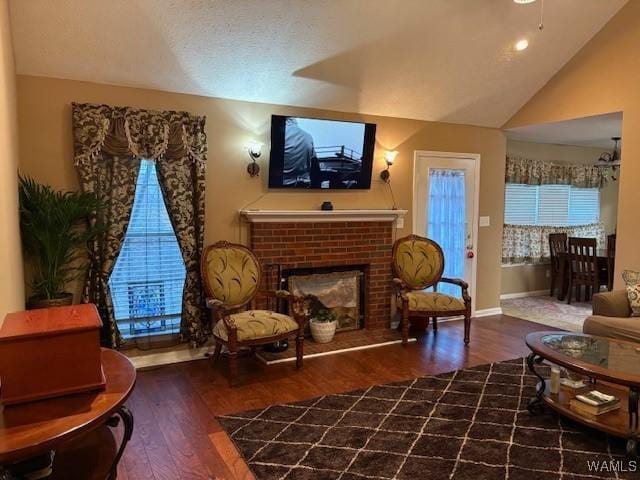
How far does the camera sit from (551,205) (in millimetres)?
7074

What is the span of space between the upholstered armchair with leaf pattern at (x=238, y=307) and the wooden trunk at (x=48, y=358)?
1.94 m

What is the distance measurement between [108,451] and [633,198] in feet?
15.3

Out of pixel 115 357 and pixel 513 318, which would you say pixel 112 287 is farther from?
pixel 513 318

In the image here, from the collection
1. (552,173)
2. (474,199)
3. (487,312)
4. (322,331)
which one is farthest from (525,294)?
(322,331)

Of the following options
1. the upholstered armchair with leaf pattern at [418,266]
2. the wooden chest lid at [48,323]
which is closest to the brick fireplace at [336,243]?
the upholstered armchair with leaf pattern at [418,266]

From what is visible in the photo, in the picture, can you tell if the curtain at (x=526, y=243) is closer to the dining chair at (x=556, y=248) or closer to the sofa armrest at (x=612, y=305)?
the dining chair at (x=556, y=248)

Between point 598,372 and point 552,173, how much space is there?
510 centimetres

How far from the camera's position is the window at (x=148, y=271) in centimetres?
373

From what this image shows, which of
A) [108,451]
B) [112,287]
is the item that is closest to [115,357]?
[108,451]

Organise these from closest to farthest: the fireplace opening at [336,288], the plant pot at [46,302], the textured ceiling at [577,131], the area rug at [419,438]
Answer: the area rug at [419,438] → the plant pot at [46,302] → the fireplace opening at [336,288] → the textured ceiling at [577,131]

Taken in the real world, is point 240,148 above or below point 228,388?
above

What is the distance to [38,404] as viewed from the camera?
1362mm

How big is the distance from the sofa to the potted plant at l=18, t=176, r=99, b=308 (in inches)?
156

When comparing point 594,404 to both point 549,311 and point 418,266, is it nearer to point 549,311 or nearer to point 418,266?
point 418,266
